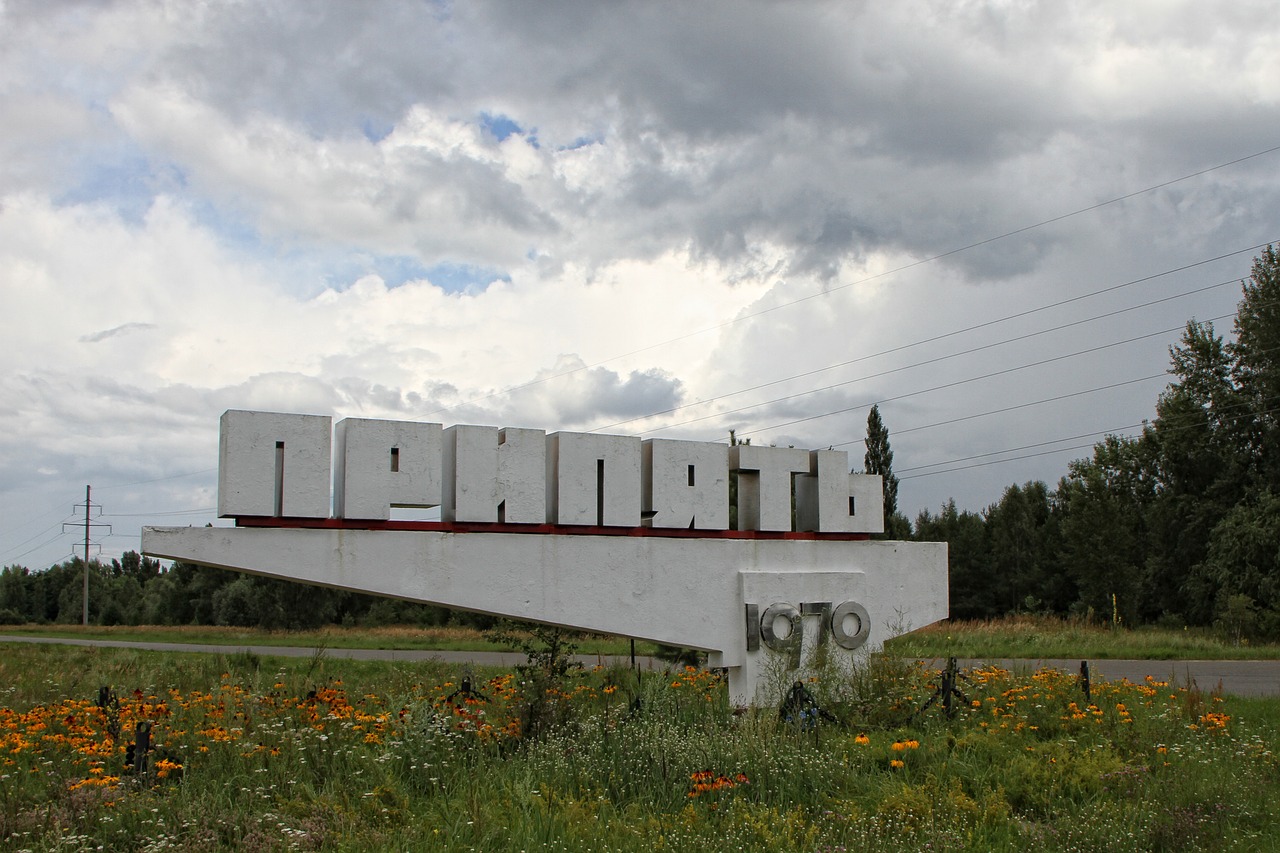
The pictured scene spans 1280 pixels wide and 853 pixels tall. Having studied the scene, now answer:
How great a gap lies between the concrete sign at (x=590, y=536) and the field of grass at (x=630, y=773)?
88 centimetres

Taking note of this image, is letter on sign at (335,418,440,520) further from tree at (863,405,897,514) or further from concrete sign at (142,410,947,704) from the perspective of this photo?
tree at (863,405,897,514)

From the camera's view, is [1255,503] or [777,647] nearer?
[777,647]

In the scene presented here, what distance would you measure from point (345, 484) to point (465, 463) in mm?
1310

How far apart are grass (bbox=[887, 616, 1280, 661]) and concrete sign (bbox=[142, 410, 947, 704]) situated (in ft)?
30.5

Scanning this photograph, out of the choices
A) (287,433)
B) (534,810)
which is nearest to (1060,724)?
(534,810)

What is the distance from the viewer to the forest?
40.8 meters

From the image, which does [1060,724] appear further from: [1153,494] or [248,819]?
[1153,494]

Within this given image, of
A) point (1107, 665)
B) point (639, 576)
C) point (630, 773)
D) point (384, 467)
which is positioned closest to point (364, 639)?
point (1107, 665)

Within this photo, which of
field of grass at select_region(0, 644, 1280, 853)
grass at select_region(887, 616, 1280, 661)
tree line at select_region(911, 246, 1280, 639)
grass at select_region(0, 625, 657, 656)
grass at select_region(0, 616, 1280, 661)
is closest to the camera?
field of grass at select_region(0, 644, 1280, 853)

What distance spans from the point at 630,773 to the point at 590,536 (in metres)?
3.28

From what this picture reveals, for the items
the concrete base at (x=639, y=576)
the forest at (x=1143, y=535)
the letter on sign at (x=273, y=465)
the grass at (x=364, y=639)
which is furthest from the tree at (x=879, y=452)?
the letter on sign at (x=273, y=465)

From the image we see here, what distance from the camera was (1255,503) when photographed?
40.4 metres

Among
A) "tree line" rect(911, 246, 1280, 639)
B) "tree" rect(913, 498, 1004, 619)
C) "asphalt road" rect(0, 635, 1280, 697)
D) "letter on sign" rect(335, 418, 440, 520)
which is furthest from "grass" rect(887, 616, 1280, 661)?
"tree" rect(913, 498, 1004, 619)

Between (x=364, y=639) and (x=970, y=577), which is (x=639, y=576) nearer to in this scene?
(x=364, y=639)
